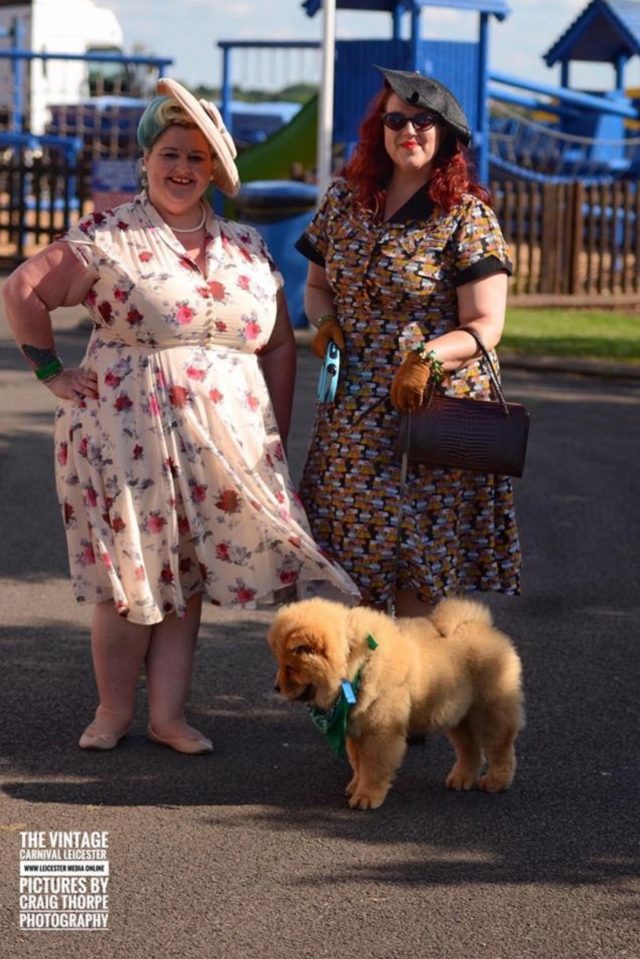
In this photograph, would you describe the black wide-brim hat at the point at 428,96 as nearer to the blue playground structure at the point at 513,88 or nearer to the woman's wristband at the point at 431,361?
the woman's wristband at the point at 431,361

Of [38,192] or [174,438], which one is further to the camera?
[38,192]

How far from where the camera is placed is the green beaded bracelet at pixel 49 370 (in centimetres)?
487

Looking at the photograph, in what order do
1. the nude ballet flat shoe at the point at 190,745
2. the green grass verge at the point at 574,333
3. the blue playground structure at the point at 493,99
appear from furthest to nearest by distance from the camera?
the blue playground structure at the point at 493,99, the green grass verge at the point at 574,333, the nude ballet flat shoe at the point at 190,745

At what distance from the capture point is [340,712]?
442cm

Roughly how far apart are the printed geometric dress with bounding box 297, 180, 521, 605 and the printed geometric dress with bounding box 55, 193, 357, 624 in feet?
0.49

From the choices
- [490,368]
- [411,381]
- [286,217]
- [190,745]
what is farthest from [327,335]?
[286,217]

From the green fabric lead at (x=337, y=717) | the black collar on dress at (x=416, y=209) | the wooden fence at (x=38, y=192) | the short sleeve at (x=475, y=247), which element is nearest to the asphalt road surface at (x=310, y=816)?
the green fabric lead at (x=337, y=717)

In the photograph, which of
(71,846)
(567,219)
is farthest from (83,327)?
(71,846)

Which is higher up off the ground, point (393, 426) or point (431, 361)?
point (431, 361)

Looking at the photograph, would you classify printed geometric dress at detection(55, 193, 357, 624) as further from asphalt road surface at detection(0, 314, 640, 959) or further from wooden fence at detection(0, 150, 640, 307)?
wooden fence at detection(0, 150, 640, 307)

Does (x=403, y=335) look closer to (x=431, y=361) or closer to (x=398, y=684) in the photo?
(x=431, y=361)

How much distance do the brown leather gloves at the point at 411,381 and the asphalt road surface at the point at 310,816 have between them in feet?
3.70

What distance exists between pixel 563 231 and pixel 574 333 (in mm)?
3364

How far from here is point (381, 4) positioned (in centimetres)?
2142
